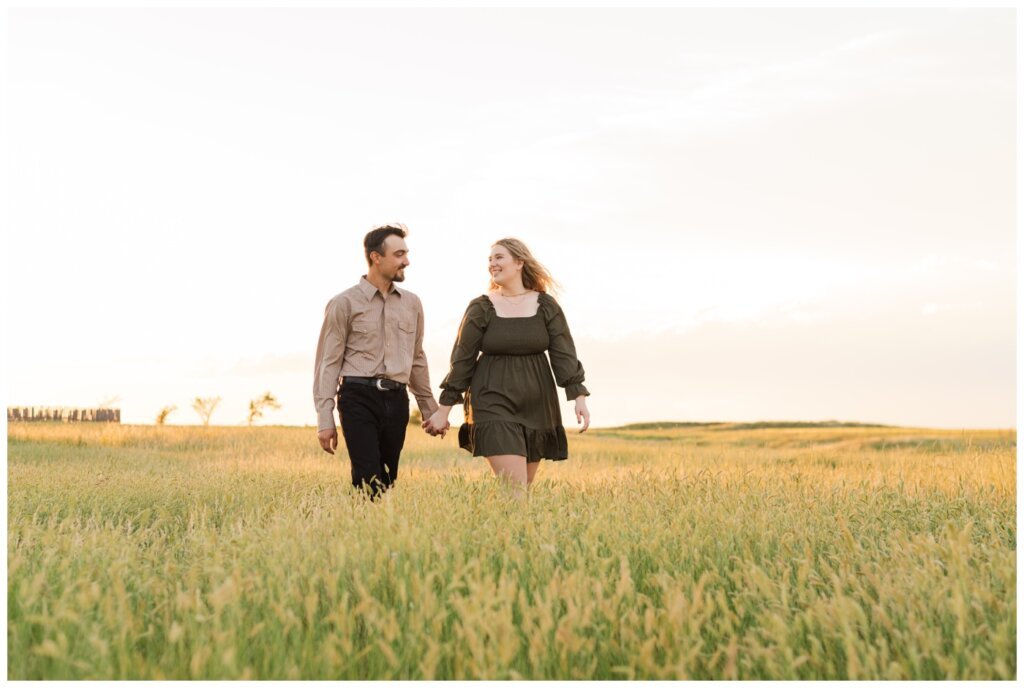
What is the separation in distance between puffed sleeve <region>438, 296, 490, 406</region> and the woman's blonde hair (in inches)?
13.0

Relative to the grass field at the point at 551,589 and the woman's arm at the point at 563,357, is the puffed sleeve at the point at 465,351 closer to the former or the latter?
the woman's arm at the point at 563,357

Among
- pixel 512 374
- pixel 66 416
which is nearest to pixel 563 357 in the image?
pixel 512 374

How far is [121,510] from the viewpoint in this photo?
7664mm

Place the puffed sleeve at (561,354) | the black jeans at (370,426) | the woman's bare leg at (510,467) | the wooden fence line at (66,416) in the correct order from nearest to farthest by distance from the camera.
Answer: the woman's bare leg at (510,467)
the black jeans at (370,426)
the puffed sleeve at (561,354)
the wooden fence line at (66,416)

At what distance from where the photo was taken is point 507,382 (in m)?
6.80

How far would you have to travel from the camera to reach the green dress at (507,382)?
22.1 feet

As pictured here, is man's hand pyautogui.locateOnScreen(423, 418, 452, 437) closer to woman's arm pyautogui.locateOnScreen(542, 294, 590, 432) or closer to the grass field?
the grass field

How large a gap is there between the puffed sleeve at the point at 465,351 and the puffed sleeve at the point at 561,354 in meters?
0.52

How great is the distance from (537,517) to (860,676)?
2.29 metres

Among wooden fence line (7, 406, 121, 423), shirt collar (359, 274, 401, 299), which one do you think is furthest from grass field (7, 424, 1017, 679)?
wooden fence line (7, 406, 121, 423)

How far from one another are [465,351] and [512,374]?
412 mm

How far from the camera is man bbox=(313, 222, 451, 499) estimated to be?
22.0 ft

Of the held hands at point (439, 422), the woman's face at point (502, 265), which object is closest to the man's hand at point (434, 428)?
the held hands at point (439, 422)

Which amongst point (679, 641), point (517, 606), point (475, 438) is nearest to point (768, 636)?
point (679, 641)
